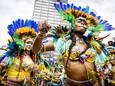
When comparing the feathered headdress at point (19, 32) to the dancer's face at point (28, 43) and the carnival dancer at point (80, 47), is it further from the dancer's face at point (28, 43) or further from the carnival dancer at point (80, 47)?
the carnival dancer at point (80, 47)

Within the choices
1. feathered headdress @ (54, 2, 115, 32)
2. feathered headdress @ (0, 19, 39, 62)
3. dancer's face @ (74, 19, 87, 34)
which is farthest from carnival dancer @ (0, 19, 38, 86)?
dancer's face @ (74, 19, 87, 34)

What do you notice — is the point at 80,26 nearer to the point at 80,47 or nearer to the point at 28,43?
the point at 80,47

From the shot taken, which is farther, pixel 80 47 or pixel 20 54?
pixel 20 54

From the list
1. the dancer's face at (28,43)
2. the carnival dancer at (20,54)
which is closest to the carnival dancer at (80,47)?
the dancer's face at (28,43)

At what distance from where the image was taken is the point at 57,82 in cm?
1230

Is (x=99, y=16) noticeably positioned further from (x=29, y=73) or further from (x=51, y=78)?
(x=51, y=78)

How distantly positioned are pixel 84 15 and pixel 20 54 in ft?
6.82

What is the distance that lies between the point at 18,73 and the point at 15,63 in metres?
0.23

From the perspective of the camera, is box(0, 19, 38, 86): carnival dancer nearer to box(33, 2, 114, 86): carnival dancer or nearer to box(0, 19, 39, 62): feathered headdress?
box(0, 19, 39, 62): feathered headdress

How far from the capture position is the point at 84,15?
6188mm

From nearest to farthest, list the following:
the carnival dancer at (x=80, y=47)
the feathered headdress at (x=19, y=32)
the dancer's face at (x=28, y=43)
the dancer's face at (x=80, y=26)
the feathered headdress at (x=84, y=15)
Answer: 1. the carnival dancer at (x=80, y=47)
2. the dancer's face at (x=80, y=26)
3. the feathered headdress at (x=84, y=15)
4. the dancer's face at (x=28, y=43)
5. the feathered headdress at (x=19, y=32)

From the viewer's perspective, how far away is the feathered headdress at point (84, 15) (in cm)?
618

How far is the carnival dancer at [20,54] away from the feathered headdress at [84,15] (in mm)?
1393

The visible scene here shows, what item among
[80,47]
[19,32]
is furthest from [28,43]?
[80,47]
